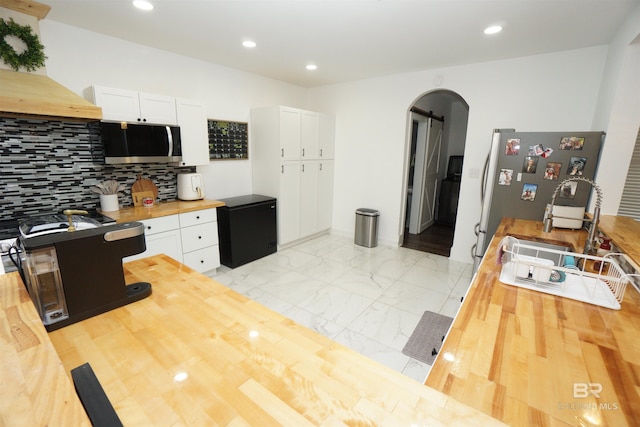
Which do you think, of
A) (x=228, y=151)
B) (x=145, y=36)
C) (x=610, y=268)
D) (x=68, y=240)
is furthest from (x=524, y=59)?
(x=68, y=240)

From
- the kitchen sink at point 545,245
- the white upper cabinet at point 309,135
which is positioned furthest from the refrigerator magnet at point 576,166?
the white upper cabinet at point 309,135

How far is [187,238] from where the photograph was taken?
10.1ft

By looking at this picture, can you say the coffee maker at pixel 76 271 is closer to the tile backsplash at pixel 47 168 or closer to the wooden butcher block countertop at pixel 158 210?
the wooden butcher block countertop at pixel 158 210

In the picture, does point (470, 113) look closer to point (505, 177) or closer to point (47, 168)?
point (505, 177)

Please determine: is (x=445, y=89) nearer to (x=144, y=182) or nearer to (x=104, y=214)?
(x=144, y=182)

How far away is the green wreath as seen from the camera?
2.14 meters

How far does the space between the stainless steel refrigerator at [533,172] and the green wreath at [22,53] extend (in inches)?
164

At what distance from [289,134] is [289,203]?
3.27 feet

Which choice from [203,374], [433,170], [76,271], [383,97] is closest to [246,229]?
[76,271]

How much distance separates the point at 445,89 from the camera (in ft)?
12.5

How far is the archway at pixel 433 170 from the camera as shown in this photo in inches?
186

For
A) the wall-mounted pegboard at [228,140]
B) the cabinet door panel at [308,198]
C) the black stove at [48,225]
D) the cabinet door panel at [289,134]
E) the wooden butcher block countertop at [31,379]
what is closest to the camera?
the wooden butcher block countertop at [31,379]

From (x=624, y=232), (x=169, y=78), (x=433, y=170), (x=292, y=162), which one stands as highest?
(x=169, y=78)

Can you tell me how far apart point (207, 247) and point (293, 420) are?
2.88 metres
